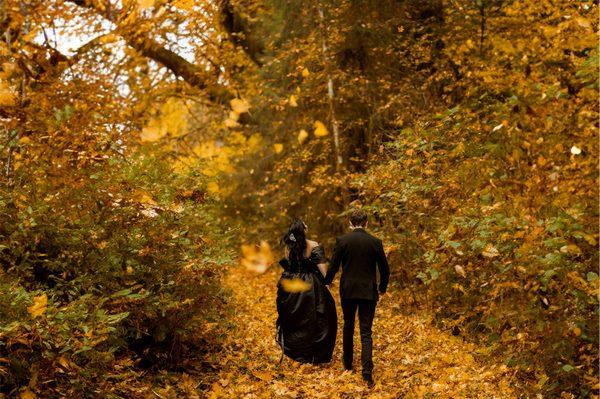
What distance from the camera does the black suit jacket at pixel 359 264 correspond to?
712 centimetres

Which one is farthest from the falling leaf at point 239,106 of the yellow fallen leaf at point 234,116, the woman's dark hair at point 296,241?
the woman's dark hair at point 296,241

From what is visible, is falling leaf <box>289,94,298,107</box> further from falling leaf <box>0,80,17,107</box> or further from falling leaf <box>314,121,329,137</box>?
falling leaf <box>0,80,17,107</box>

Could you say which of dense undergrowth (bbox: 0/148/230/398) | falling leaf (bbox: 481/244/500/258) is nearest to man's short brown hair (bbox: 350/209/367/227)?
falling leaf (bbox: 481/244/500/258)

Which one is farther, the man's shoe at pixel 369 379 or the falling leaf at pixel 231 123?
the falling leaf at pixel 231 123

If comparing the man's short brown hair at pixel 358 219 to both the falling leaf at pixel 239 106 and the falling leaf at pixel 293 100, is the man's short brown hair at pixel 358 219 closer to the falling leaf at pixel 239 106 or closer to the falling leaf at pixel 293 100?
the falling leaf at pixel 293 100

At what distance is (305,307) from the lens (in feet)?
26.4

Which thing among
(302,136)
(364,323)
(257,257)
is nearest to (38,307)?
(364,323)

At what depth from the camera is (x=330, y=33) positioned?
14.3 meters

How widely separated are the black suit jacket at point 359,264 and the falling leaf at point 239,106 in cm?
1144

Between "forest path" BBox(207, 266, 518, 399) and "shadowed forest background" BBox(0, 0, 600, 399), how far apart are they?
0.21 metres

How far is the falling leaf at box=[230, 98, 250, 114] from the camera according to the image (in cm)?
1834

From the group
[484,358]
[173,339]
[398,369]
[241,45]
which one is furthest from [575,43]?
[241,45]

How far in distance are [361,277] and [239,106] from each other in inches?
478

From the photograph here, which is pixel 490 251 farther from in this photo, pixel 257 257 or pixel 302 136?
pixel 257 257
